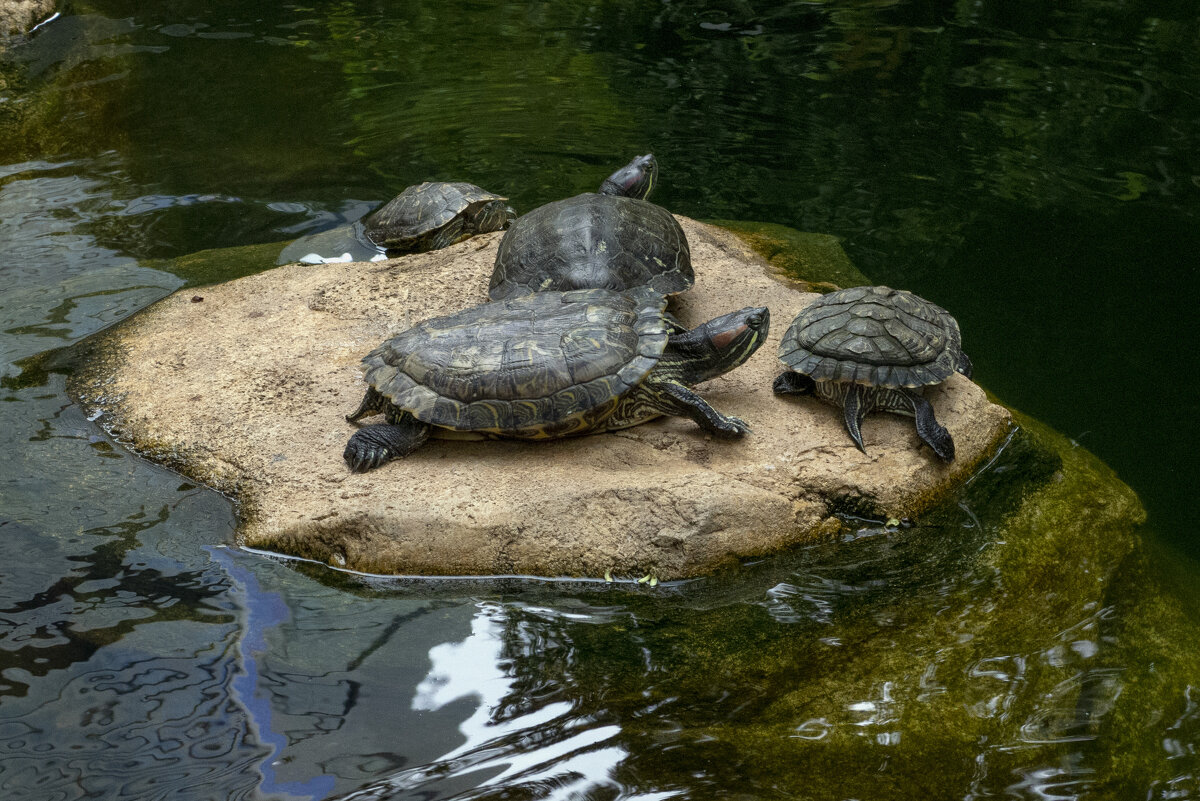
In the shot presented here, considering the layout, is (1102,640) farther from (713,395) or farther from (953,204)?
(953,204)

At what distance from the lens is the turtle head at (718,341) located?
450cm

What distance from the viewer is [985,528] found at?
13.9 ft

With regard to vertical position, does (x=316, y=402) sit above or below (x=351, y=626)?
above

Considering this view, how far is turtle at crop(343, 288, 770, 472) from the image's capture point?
13.6 feet

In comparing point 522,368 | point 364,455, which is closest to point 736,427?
point 522,368

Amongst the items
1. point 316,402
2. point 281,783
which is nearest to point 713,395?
point 316,402

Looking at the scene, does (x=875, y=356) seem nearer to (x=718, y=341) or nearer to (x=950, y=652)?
(x=718, y=341)

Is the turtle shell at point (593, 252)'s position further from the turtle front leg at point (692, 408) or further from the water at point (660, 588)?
the water at point (660, 588)

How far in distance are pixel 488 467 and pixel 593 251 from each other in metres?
1.65

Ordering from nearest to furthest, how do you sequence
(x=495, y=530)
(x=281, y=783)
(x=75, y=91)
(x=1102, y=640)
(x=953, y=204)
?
(x=281, y=783)
(x=1102, y=640)
(x=495, y=530)
(x=953, y=204)
(x=75, y=91)

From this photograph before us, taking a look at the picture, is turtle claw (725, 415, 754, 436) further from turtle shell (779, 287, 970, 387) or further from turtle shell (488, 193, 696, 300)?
A: turtle shell (488, 193, 696, 300)

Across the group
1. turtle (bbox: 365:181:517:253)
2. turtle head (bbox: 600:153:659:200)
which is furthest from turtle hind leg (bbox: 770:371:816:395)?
turtle (bbox: 365:181:517:253)

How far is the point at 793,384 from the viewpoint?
480cm

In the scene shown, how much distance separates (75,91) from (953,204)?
8.40m
